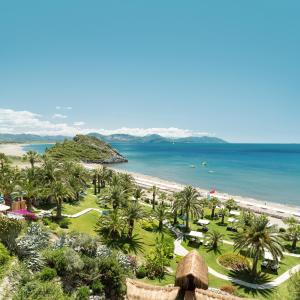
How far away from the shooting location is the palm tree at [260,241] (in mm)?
32500

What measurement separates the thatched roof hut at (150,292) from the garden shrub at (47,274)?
15.7m

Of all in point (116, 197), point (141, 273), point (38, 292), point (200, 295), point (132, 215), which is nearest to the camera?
point (200, 295)

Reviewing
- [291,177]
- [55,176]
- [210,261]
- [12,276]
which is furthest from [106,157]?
[12,276]

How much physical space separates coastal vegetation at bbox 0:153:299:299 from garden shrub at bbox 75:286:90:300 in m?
0.07

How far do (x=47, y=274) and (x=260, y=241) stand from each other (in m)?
23.8

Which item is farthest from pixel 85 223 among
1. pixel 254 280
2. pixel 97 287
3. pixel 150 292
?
pixel 150 292

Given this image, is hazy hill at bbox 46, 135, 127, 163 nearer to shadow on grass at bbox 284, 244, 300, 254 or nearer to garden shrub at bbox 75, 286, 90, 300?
shadow on grass at bbox 284, 244, 300, 254

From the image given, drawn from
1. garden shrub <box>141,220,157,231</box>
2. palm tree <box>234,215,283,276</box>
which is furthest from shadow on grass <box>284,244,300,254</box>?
garden shrub <box>141,220,157,231</box>

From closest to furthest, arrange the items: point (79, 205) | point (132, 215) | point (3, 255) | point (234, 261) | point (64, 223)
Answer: point (3, 255)
point (234, 261)
point (64, 223)
point (132, 215)
point (79, 205)

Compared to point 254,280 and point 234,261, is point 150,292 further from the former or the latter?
point 234,261

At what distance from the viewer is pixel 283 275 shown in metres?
34.1

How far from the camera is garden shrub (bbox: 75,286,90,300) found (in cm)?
2155

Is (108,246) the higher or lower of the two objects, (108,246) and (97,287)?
the lower

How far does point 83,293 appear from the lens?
21.7 m
